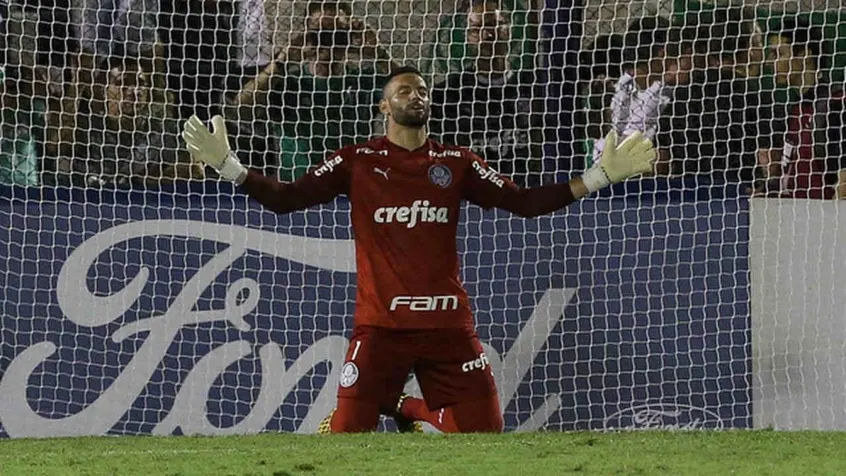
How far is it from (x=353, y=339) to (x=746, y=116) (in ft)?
9.81

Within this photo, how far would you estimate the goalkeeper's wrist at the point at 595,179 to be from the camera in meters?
7.87

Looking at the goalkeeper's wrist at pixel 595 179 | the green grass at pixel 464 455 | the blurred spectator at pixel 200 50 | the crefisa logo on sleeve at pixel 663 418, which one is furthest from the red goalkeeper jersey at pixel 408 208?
the blurred spectator at pixel 200 50

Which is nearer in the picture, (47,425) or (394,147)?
(394,147)

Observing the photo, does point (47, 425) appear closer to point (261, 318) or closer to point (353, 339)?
point (261, 318)

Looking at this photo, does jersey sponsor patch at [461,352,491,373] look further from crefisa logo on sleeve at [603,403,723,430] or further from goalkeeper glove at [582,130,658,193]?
crefisa logo on sleeve at [603,403,723,430]

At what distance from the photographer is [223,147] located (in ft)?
25.2

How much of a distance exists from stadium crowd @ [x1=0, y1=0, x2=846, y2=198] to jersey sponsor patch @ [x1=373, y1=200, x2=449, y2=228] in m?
1.61

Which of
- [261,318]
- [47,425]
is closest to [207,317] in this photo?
[261,318]

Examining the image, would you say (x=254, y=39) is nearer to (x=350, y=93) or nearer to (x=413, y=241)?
(x=350, y=93)

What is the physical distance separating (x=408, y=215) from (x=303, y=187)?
0.50 metres

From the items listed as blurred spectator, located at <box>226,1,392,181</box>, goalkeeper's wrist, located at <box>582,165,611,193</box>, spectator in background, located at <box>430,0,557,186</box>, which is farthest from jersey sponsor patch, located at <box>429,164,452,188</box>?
blurred spectator, located at <box>226,1,392,181</box>

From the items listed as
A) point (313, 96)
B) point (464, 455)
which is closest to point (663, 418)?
point (313, 96)

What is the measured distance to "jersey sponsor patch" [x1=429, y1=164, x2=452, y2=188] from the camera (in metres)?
8.06

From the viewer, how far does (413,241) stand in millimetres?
7984
